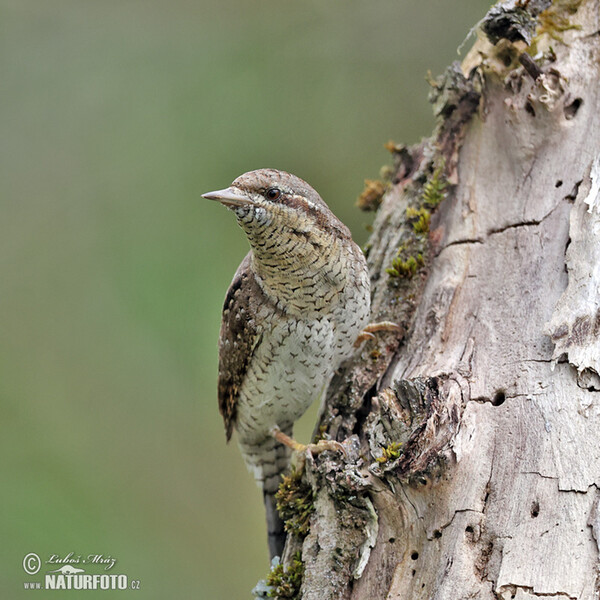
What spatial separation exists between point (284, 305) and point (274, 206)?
1.56ft

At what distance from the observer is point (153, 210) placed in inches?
182

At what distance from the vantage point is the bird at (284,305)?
2527mm

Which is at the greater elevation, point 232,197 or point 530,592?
point 232,197

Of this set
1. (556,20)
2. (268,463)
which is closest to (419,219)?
(556,20)

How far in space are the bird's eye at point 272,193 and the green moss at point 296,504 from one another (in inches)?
42.6

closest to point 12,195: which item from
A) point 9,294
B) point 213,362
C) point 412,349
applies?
point 9,294

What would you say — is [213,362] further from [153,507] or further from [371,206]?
[371,206]

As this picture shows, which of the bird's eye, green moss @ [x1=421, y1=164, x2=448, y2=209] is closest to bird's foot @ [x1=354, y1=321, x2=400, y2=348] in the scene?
green moss @ [x1=421, y1=164, x2=448, y2=209]

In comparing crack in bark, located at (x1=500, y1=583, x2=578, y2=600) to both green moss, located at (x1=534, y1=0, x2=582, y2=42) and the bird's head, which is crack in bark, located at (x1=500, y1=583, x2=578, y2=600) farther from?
green moss, located at (x1=534, y1=0, x2=582, y2=42)

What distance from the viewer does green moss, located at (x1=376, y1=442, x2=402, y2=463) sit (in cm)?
204

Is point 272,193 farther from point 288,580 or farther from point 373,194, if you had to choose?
point 288,580

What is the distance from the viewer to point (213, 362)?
14.5 feet

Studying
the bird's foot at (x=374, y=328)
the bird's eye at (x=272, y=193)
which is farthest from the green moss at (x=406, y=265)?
the bird's eye at (x=272, y=193)

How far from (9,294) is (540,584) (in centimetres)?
397
